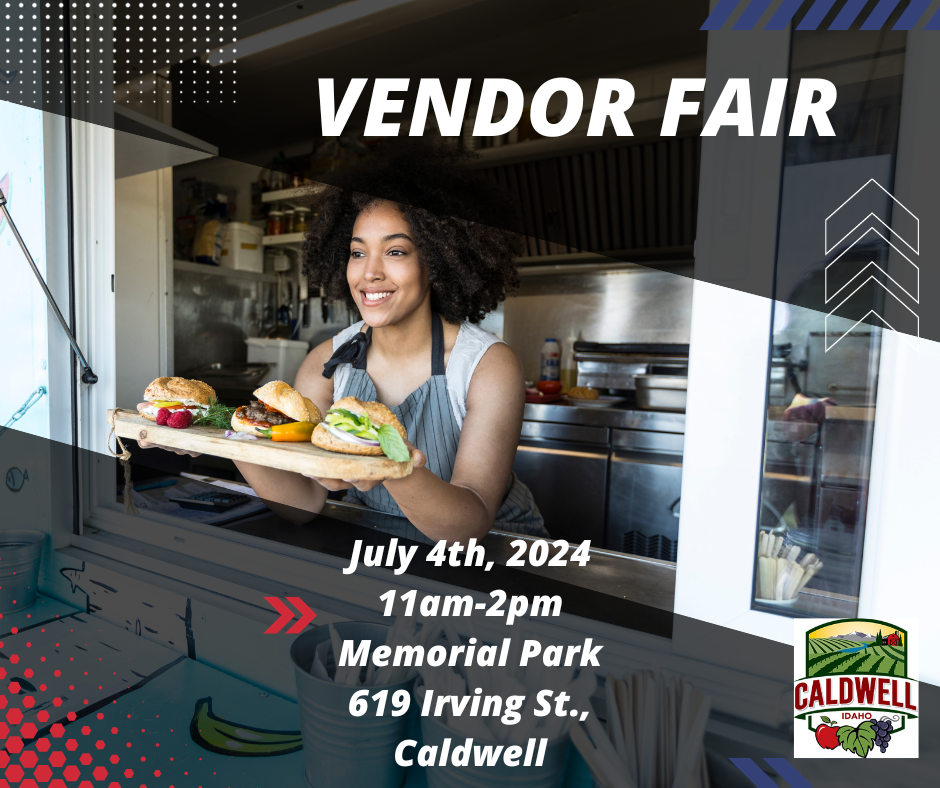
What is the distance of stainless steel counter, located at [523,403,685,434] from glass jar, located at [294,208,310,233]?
2.08 meters

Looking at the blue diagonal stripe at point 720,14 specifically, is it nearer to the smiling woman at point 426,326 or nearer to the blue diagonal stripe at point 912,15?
the blue diagonal stripe at point 912,15

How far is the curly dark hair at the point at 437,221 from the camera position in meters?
1.62

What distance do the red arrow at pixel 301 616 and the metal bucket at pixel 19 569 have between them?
82 cm

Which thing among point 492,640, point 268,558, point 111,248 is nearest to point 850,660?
point 492,640

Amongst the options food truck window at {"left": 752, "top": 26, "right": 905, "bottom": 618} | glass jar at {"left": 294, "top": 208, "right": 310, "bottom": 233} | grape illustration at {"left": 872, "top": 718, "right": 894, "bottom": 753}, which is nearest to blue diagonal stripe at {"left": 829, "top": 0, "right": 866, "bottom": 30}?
food truck window at {"left": 752, "top": 26, "right": 905, "bottom": 618}

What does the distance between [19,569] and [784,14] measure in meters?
1.89

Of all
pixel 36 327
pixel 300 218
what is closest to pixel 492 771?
pixel 36 327

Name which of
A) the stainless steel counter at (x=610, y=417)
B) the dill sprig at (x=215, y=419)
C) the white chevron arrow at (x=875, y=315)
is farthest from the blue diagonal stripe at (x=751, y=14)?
Result: the stainless steel counter at (x=610, y=417)

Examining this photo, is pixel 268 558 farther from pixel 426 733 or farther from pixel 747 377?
pixel 747 377

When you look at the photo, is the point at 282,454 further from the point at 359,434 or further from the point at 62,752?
the point at 62,752

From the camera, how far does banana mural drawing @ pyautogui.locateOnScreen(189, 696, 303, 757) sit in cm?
95

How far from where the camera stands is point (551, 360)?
4047 millimetres

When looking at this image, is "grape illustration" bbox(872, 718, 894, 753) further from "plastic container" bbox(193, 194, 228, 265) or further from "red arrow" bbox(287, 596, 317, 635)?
"plastic container" bbox(193, 194, 228, 265)

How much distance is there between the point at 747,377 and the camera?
2.55 ft
